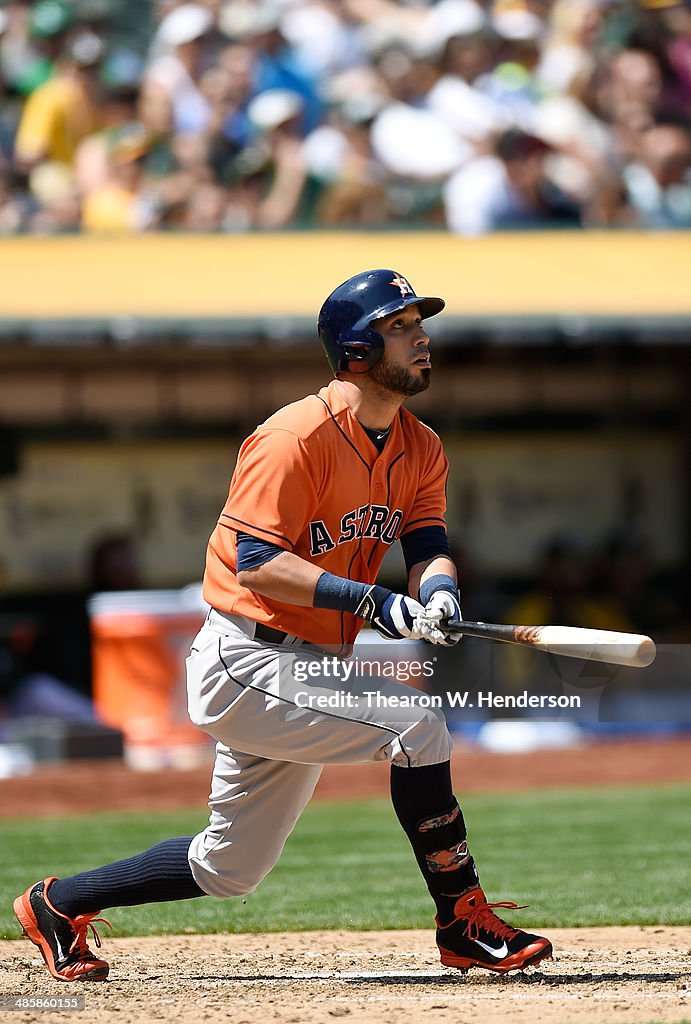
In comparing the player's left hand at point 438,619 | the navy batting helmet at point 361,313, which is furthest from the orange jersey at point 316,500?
the player's left hand at point 438,619

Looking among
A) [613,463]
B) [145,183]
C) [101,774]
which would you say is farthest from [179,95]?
[101,774]

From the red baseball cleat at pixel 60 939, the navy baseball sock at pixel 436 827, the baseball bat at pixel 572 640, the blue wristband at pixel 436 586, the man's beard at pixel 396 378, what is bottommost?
the red baseball cleat at pixel 60 939

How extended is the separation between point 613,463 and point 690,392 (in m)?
0.79

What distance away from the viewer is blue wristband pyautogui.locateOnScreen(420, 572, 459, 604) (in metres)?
3.71

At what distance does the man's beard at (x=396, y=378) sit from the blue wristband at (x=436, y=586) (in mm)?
453

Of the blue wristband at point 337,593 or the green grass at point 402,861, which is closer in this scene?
the blue wristband at point 337,593

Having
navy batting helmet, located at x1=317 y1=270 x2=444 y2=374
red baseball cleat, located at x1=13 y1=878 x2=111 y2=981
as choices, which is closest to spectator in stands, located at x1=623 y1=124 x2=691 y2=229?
navy batting helmet, located at x1=317 y1=270 x2=444 y2=374

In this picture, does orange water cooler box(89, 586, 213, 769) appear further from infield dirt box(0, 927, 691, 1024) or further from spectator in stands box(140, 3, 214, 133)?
infield dirt box(0, 927, 691, 1024)

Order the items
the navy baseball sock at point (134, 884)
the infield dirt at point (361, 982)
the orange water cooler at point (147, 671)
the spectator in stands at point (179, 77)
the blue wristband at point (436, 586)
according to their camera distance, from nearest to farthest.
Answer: the infield dirt at point (361, 982), the blue wristband at point (436, 586), the navy baseball sock at point (134, 884), the orange water cooler at point (147, 671), the spectator in stands at point (179, 77)

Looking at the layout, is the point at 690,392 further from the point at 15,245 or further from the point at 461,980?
the point at 461,980

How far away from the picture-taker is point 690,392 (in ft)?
37.6

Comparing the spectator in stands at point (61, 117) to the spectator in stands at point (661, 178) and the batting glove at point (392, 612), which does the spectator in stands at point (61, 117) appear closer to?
the spectator in stands at point (661, 178)

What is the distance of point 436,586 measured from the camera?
3730 mm

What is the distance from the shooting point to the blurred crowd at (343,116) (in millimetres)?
10414
